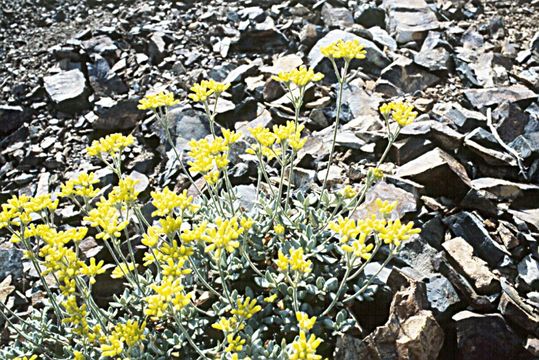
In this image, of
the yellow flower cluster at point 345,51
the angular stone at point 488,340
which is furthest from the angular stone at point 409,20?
the angular stone at point 488,340

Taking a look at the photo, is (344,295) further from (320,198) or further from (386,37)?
(386,37)

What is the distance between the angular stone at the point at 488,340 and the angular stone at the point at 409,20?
3748mm

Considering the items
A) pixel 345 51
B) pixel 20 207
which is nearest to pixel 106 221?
pixel 20 207

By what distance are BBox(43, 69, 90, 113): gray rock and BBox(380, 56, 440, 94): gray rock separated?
10.7 feet

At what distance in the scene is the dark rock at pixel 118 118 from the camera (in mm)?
5977

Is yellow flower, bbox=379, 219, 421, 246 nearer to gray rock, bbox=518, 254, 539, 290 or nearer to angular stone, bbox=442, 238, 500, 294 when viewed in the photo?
angular stone, bbox=442, 238, 500, 294

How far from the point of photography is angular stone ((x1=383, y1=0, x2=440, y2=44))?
6398mm

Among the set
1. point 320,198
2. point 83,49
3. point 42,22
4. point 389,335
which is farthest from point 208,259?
point 42,22

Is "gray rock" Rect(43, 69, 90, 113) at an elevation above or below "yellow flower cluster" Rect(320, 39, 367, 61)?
below

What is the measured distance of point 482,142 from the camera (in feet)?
15.5

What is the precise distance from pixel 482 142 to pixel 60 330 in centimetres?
357

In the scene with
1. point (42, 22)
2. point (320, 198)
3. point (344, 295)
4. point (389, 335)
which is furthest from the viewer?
point (42, 22)

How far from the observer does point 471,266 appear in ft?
12.6

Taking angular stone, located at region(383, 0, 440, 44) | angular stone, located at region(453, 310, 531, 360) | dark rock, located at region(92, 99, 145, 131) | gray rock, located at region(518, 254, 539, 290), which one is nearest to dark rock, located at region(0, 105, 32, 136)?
dark rock, located at region(92, 99, 145, 131)
